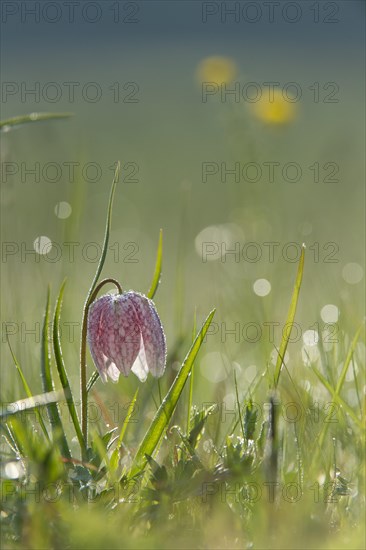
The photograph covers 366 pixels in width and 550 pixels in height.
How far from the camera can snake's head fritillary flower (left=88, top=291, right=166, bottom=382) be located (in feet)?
5.44

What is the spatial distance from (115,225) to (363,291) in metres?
2.78

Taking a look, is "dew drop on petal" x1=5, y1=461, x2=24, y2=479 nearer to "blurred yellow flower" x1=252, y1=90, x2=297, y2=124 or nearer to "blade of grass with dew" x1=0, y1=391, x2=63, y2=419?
"blade of grass with dew" x1=0, y1=391, x2=63, y2=419

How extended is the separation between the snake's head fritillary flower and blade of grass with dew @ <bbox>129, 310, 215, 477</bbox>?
0.60 feet

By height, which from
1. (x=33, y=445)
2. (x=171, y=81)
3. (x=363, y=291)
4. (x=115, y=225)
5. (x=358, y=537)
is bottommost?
(x=358, y=537)

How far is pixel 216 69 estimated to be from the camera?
439 centimetres

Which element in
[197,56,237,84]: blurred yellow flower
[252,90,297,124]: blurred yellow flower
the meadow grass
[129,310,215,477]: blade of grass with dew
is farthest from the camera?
[197,56,237,84]: blurred yellow flower

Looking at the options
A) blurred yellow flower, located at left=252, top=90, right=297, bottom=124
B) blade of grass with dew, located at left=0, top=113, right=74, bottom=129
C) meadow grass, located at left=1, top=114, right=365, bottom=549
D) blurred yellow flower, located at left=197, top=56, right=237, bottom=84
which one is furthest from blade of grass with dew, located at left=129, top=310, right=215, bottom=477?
blurred yellow flower, located at left=197, top=56, right=237, bottom=84

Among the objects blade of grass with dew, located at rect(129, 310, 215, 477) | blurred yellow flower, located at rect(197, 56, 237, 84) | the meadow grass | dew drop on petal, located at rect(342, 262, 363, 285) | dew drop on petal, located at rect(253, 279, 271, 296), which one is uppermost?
blurred yellow flower, located at rect(197, 56, 237, 84)

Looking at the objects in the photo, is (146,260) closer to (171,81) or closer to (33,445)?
(33,445)

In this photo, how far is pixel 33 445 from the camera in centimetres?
142

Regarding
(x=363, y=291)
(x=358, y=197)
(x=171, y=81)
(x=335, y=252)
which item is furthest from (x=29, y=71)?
(x=363, y=291)

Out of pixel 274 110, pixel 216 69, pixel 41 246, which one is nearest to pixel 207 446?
pixel 41 246

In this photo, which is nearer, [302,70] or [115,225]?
[115,225]

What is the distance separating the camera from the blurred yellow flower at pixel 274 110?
423cm
